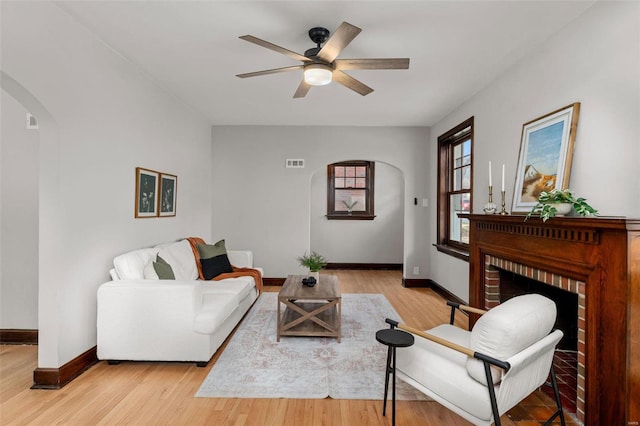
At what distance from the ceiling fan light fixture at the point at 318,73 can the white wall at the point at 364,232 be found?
15.5 ft

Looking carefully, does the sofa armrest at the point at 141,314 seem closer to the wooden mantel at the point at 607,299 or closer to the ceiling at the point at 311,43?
the ceiling at the point at 311,43

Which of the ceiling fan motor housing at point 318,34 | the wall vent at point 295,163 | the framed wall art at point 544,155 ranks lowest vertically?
the framed wall art at point 544,155

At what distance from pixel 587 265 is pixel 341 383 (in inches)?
70.4

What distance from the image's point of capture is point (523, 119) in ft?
9.81

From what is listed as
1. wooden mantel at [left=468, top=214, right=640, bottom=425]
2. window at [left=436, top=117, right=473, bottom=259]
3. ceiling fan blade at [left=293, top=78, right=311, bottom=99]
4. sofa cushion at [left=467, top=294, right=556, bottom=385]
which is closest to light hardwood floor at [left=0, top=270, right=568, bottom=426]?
wooden mantel at [left=468, top=214, right=640, bottom=425]

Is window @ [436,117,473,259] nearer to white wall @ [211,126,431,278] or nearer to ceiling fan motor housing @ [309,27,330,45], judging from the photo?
white wall @ [211,126,431,278]

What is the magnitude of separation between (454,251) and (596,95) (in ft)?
8.98

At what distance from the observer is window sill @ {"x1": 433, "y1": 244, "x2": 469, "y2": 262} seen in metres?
4.25

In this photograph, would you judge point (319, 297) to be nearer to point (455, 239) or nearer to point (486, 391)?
point (486, 391)

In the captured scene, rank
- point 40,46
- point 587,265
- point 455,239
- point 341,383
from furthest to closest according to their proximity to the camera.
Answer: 1. point 455,239
2. point 341,383
3. point 40,46
4. point 587,265

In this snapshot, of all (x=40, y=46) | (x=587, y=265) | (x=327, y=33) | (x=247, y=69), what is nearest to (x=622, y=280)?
(x=587, y=265)

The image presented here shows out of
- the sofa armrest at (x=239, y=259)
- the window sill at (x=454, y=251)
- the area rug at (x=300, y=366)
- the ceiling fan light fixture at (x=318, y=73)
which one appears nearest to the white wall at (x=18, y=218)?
the area rug at (x=300, y=366)

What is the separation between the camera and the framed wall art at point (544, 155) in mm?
2385

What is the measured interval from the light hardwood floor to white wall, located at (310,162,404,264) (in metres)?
4.84
